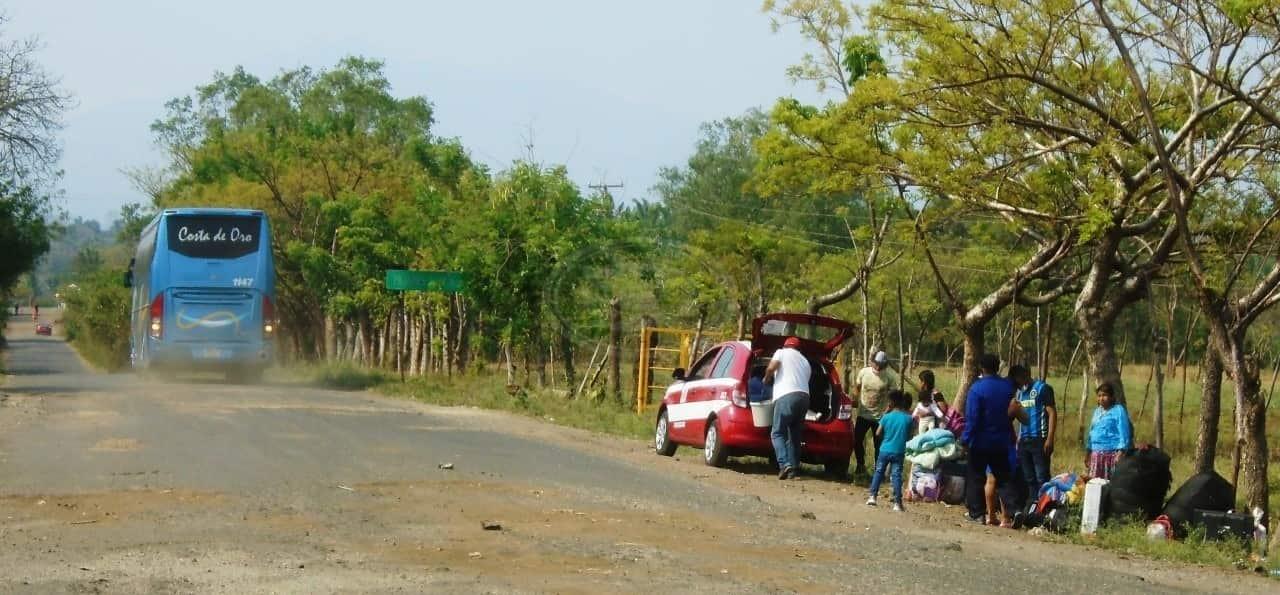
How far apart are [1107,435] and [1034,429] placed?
0.68 metres

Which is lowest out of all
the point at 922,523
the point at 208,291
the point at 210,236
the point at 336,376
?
the point at 922,523

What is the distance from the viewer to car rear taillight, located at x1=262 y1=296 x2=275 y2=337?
1298 inches

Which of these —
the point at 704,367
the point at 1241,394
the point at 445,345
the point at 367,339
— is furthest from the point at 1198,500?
the point at 367,339

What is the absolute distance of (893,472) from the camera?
1411cm

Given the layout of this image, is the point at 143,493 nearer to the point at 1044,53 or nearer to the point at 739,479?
the point at 739,479

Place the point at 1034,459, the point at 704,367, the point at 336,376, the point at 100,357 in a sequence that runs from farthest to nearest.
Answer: the point at 100,357
the point at 336,376
the point at 704,367
the point at 1034,459

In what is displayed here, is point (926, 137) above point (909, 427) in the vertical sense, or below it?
above

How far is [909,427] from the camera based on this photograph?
47.1 feet

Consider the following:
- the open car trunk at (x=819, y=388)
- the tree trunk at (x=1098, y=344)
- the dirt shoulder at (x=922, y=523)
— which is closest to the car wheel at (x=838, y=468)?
the dirt shoulder at (x=922, y=523)

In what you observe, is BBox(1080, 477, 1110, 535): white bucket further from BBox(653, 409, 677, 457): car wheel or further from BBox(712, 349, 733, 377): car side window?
BBox(653, 409, 677, 457): car wheel

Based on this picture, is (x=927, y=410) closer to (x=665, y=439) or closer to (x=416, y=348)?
(x=665, y=439)

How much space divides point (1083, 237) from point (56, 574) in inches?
449

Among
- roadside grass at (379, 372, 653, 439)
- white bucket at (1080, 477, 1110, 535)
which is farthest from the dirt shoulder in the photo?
roadside grass at (379, 372, 653, 439)

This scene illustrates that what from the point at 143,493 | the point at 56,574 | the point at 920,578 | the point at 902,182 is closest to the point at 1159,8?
the point at 902,182
